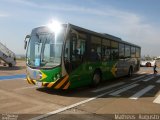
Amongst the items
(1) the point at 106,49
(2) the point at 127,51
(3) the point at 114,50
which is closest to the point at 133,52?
(2) the point at 127,51

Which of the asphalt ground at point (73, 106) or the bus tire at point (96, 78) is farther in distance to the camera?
the bus tire at point (96, 78)

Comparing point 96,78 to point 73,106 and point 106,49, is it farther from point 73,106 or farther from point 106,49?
point 73,106

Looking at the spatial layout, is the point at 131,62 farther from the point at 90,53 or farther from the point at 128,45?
the point at 90,53

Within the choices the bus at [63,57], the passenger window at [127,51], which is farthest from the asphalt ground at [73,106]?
the passenger window at [127,51]

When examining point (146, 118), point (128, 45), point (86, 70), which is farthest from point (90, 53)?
point (128, 45)

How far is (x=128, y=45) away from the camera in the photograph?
19.2 m

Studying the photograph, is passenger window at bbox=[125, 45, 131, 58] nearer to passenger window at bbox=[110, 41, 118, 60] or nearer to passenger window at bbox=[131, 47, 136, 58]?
passenger window at bbox=[131, 47, 136, 58]

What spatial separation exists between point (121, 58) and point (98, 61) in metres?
4.70

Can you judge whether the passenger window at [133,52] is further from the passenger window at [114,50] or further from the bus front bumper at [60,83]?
the bus front bumper at [60,83]

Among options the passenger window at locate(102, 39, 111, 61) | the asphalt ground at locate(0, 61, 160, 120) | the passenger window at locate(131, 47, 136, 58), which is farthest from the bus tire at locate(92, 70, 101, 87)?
the passenger window at locate(131, 47, 136, 58)

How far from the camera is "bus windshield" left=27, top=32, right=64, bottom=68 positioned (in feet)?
32.8

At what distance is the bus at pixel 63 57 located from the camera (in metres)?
9.95

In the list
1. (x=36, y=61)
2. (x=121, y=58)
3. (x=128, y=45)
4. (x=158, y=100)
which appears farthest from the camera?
(x=128, y=45)

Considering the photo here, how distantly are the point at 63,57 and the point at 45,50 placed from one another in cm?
103
